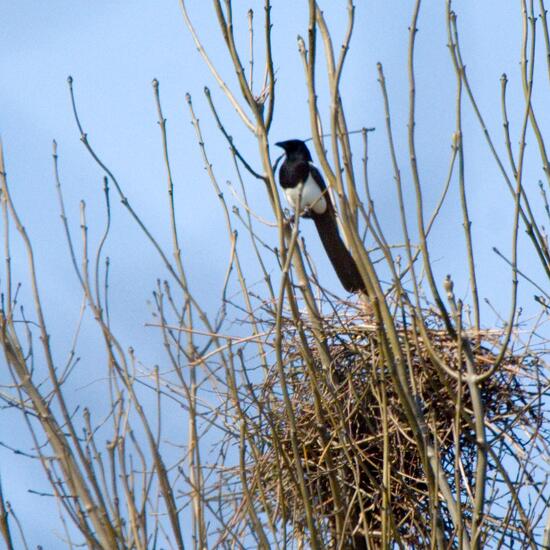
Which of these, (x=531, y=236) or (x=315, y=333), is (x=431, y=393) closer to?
(x=315, y=333)

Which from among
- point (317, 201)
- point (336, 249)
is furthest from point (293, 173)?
point (336, 249)

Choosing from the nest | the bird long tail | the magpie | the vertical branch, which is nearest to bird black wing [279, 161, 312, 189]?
the magpie

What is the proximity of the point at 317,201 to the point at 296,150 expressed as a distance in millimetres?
449

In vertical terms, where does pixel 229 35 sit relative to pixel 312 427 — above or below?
above

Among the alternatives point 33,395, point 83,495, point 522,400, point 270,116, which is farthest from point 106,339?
point 522,400

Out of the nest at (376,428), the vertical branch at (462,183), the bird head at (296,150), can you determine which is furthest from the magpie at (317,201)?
the vertical branch at (462,183)

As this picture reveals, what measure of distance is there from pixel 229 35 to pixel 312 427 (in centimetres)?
159

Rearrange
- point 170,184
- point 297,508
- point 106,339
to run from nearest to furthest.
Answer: point 106,339 → point 170,184 → point 297,508

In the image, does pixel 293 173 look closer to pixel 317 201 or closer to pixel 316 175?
pixel 316 175

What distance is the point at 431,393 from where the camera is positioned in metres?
4.27

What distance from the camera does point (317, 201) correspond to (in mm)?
5266

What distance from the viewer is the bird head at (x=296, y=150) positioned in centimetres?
560

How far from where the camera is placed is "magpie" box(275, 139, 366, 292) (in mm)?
5227

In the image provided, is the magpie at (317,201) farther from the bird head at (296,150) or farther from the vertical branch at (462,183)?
the vertical branch at (462,183)
